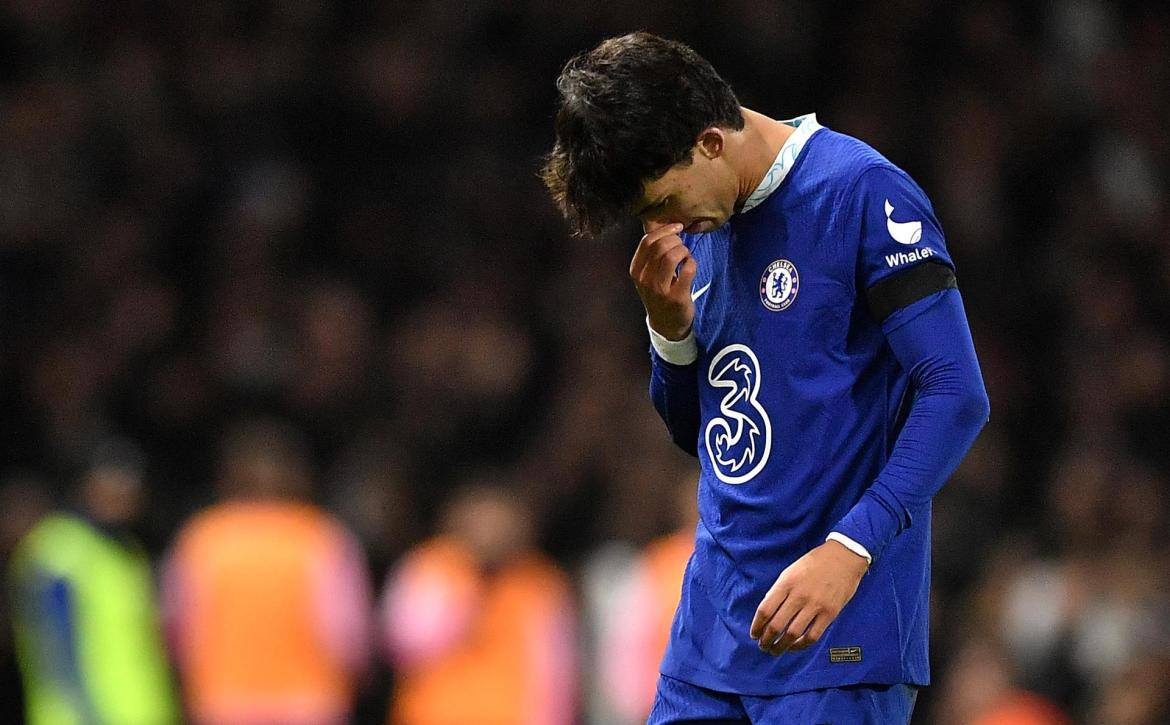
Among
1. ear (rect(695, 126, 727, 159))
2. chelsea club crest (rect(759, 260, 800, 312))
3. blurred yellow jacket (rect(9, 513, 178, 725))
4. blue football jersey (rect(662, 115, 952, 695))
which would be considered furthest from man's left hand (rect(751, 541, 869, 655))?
blurred yellow jacket (rect(9, 513, 178, 725))

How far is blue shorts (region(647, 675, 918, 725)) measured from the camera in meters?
2.87

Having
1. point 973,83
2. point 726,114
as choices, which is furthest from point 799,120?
point 973,83

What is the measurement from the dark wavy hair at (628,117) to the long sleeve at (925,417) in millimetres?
429

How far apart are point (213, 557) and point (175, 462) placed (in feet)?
5.15

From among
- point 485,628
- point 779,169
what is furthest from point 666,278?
point 485,628

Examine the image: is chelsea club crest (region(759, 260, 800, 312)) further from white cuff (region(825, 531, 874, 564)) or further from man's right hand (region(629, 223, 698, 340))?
white cuff (region(825, 531, 874, 564))

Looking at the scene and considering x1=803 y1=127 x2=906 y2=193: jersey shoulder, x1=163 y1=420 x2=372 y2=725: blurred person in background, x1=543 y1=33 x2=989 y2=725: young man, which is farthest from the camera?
x1=163 y1=420 x2=372 y2=725: blurred person in background

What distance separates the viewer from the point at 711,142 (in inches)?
115

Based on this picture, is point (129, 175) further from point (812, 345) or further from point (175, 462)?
point (812, 345)

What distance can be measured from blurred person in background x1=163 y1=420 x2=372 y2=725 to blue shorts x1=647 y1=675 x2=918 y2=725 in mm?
4574

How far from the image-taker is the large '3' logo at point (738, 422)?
3012 mm

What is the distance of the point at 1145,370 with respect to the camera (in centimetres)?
817

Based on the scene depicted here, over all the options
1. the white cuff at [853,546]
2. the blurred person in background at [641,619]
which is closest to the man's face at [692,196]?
the white cuff at [853,546]

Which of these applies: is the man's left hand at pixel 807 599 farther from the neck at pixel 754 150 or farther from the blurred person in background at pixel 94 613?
the blurred person in background at pixel 94 613
